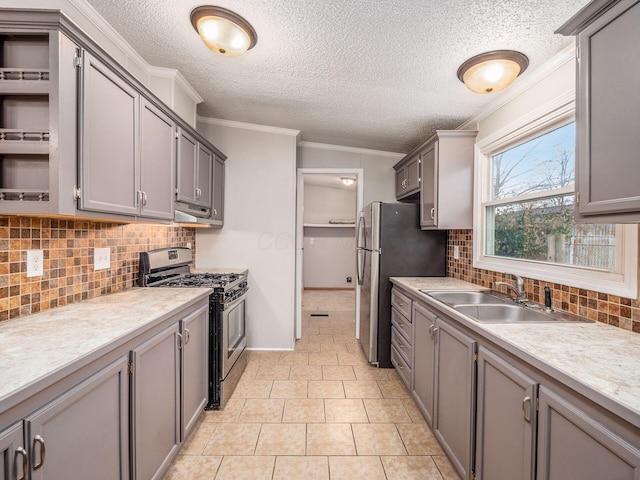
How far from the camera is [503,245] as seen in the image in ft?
8.12

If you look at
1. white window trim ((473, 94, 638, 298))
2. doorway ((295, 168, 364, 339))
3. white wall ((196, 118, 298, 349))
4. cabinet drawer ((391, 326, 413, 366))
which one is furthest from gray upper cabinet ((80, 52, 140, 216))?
doorway ((295, 168, 364, 339))

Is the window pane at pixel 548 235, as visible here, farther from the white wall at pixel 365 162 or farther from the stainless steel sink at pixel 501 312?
the white wall at pixel 365 162

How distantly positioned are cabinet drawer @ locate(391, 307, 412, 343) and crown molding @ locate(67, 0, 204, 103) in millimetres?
2675

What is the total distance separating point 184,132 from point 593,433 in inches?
109

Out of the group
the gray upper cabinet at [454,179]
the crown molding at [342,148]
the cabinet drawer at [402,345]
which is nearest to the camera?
the cabinet drawer at [402,345]

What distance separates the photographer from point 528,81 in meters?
2.03

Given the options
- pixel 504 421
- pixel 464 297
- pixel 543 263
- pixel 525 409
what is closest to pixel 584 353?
pixel 525 409

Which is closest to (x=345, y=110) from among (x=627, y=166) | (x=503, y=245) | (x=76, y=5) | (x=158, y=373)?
(x=503, y=245)

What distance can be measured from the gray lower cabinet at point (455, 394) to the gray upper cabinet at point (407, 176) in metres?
1.72

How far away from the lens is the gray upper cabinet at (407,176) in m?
3.20

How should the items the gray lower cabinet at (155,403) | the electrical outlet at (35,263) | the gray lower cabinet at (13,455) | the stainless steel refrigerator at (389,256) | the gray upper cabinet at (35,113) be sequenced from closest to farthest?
the gray lower cabinet at (13,455), the gray upper cabinet at (35,113), the gray lower cabinet at (155,403), the electrical outlet at (35,263), the stainless steel refrigerator at (389,256)

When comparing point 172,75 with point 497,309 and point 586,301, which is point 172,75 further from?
point 586,301

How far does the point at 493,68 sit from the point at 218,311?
2373 millimetres

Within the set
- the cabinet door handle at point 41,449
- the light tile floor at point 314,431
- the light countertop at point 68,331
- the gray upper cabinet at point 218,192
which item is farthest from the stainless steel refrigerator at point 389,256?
the cabinet door handle at point 41,449
